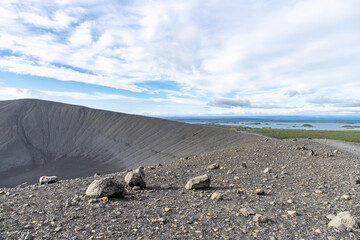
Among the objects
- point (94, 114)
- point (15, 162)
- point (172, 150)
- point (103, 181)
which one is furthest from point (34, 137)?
point (103, 181)

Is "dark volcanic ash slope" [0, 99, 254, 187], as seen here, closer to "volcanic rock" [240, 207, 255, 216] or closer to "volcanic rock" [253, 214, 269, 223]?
"volcanic rock" [240, 207, 255, 216]

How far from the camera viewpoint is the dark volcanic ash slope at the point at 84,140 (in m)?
23.7

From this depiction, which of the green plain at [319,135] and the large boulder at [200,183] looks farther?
the green plain at [319,135]

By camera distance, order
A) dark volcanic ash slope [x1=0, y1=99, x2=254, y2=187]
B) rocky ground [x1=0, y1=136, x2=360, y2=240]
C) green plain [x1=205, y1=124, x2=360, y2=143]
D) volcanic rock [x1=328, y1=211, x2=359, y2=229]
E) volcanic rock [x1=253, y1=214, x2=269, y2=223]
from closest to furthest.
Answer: volcanic rock [x1=328, y1=211, x2=359, y2=229]
rocky ground [x1=0, y1=136, x2=360, y2=240]
volcanic rock [x1=253, y1=214, x2=269, y2=223]
dark volcanic ash slope [x1=0, y1=99, x2=254, y2=187]
green plain [x1=205, y1=124, x2=360, y2=143]

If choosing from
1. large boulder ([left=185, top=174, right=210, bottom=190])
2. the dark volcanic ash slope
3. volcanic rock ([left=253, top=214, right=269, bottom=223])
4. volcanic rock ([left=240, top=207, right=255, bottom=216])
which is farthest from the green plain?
volcanic rock ([left=253, top=214, right=269, bottom=223])

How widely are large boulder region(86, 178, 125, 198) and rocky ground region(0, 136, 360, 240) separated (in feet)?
0.63

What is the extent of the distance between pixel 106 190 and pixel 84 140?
29.7 meters

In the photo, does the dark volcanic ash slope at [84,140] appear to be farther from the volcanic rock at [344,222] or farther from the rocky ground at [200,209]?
the volcanic rock at [344,222]

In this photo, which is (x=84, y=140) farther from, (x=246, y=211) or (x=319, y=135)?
(x=319, y=135)

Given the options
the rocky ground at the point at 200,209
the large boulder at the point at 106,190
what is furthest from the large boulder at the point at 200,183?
the large boulder at the point at 106,190

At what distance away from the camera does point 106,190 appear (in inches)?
219

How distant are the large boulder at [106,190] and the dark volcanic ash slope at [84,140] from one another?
15.9m

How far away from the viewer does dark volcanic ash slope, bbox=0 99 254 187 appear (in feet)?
77.7

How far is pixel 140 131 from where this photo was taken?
105 feet
